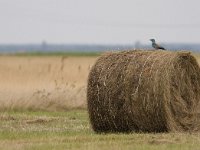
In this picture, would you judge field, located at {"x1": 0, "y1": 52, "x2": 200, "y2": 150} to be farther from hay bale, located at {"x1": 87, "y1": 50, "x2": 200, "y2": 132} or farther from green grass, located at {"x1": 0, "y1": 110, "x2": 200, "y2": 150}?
hay bale, located at {"x1": 87, "y1": 50, "x2": 200, "y2": 132}

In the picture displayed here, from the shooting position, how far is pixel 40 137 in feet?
53.8

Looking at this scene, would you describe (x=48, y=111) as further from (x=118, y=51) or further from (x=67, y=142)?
(x=67, y=142)

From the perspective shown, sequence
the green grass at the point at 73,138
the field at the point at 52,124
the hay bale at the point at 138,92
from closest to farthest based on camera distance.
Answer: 1. the green grass at the point at 73,138
2. the field at the point at 52,124
3. the hay bale at the point at 138,92

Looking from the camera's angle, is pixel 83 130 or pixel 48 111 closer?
pixel 83 130

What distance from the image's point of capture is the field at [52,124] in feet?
50.0

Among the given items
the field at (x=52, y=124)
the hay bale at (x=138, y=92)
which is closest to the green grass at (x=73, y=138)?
the field at (x=52, y=124)

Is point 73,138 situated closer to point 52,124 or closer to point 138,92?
point 138,92

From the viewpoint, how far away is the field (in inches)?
600

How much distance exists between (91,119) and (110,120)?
0.55 metres

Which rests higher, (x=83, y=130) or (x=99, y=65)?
(x=99, y=65)

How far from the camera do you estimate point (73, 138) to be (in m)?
16.2

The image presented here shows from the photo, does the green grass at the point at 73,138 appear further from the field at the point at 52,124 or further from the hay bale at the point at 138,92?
the hay bale at the point at 138,92

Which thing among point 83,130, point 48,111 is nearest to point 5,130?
point 83,130

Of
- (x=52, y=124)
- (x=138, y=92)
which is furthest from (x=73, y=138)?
(x=52, y=124)
